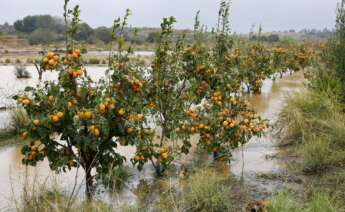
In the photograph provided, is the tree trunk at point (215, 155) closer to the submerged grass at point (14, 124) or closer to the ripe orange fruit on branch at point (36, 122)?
the ripe orange fruit on branch at point (36, 122)

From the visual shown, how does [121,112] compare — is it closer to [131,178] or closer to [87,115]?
[87,115]

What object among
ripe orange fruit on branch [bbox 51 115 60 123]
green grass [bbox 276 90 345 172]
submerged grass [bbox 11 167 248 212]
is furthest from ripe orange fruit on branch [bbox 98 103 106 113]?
green grass [bbox 276 90 345 172]

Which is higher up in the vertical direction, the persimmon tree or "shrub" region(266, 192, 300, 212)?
the persimmon tree

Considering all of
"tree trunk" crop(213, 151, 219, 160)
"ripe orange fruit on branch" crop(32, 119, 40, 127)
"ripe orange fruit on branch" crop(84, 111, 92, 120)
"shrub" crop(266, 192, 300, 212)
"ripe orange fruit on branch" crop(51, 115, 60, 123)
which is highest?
"ripe orange fruit on branch" crop(84, 111, 92, 120)

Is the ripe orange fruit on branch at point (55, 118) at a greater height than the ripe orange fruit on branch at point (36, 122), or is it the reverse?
the ripe orange fruit on branch at point (55, 118)

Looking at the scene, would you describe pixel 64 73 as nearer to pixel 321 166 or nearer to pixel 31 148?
pixel 31 148

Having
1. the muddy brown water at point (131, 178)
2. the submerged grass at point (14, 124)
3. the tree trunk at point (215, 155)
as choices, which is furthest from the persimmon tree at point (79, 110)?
the submerged grass at point (14, 124)

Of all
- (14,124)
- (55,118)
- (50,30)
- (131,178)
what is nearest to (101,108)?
(55,118)

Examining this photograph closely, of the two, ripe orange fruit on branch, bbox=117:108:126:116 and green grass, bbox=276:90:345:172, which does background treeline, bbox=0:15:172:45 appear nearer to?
green grass, bbox=276:90:345:172

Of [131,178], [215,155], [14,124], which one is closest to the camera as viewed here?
[131,178]

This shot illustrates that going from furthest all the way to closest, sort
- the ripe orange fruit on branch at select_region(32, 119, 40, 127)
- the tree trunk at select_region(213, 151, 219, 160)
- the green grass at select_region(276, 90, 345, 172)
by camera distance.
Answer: the tree trunk at select_region(213, 151, 219, 160), the green grass at select_region(276, 90, 345, 172), the ripe orange fruit on branch at select_region(32, 119, 40, 127)

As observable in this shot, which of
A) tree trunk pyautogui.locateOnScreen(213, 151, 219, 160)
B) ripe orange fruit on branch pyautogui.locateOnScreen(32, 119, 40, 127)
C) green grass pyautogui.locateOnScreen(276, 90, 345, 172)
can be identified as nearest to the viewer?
ripe orange fruit on branch pyautogui.locateOnScreen(32, 119, 40, 127)

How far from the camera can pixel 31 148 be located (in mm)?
4453

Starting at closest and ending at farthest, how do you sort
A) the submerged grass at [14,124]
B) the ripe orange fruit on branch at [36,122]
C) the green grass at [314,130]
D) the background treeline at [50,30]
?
1. the ripe orange fruit on branch at [36,122]
2. the green grass at [314,130]
3. the submerged grass at [14,124]
4. the background treeline at [50,30]
